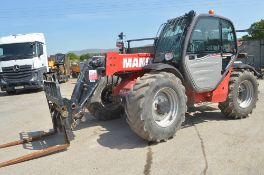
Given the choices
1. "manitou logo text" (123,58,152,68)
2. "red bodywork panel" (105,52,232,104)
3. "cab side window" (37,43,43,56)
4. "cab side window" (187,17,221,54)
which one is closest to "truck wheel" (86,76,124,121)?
"red bodywork panel" (105,52,232,104)

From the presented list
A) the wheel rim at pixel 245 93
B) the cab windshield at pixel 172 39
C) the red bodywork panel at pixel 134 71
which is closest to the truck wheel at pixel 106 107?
the red bodywork panel at pixel 134 71

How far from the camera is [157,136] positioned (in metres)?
5.85

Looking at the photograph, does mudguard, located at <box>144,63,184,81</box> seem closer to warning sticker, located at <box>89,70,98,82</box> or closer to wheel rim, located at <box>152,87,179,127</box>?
wheel rim, located at <box>152,87,179,127</box>

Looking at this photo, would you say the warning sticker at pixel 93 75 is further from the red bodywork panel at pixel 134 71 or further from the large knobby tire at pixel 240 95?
the large knobby tire at pixel 240 95

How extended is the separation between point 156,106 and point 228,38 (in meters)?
2.59

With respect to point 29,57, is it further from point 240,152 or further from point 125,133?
point 240,152

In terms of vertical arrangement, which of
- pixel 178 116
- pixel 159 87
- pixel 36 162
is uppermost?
pixel 159 87

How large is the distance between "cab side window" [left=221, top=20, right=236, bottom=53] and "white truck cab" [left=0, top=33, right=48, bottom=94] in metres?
11.7

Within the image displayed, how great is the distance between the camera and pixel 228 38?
7555mm

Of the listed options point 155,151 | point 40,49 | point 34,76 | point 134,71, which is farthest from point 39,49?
point 155,151

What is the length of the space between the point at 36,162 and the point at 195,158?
2488 millimetres

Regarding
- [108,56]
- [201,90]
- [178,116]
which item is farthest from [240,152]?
[108,56]

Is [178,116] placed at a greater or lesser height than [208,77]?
lesser

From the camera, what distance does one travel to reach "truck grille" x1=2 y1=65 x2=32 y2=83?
670 inches
